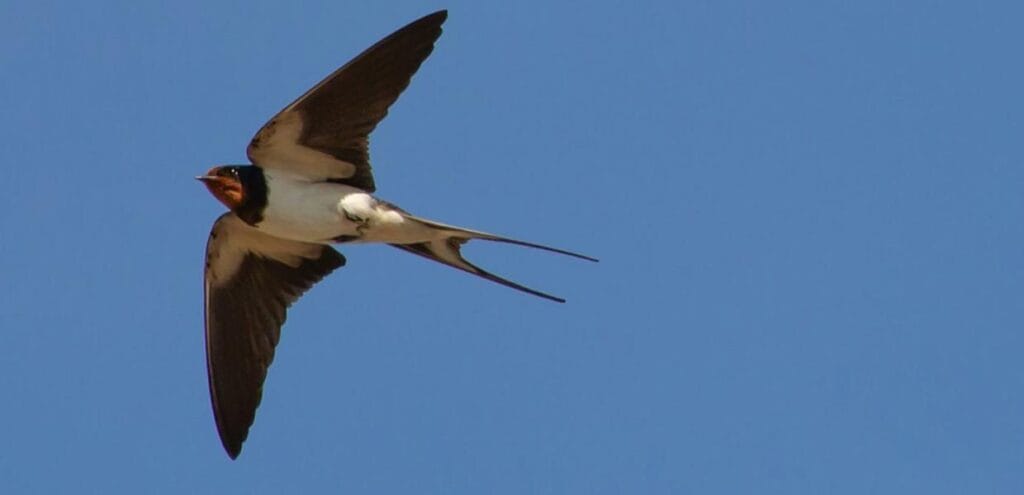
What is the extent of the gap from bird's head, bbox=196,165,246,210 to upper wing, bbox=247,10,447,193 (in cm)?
13

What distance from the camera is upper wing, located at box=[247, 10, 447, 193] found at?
7.94m

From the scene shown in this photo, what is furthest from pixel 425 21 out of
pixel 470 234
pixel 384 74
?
→ pixel 470 234

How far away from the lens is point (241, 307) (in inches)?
346

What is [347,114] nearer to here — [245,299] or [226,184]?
[226,184]

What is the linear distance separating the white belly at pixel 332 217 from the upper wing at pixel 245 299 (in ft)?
1.33

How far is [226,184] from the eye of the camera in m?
8.19

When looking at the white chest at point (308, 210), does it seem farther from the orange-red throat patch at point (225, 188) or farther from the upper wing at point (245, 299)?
the upper wing at point (245, 299)

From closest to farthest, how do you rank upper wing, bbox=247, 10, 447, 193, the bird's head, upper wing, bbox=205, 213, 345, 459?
upper wing, bbox=247, 10, 447, 193 → the bird's head → upper wing, bbox=205, 213, 345, 459

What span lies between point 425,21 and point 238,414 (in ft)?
5.72

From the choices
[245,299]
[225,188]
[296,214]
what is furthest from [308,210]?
[245,299]

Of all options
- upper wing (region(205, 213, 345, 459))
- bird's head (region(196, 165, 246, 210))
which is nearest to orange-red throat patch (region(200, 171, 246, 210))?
bird's head (region(196, 165, 246, 210))

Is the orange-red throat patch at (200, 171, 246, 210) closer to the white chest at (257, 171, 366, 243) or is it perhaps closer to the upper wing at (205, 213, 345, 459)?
the white chest at (257, 171, 366, 243)

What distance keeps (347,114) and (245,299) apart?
39.8 inches

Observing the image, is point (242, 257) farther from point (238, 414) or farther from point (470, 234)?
point (470, 234)
